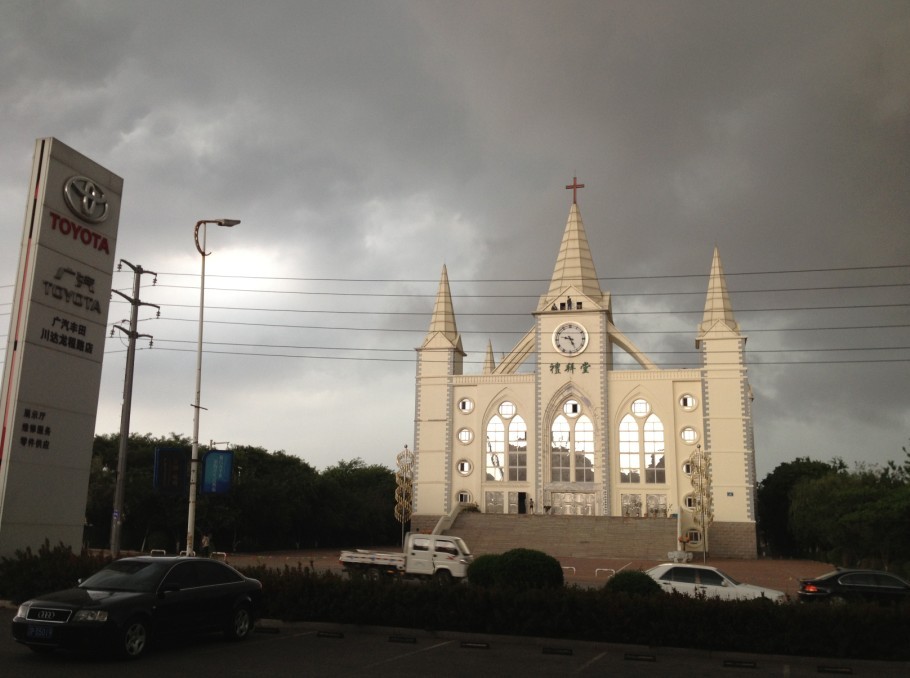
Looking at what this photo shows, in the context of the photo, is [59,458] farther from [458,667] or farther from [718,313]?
[718,313]

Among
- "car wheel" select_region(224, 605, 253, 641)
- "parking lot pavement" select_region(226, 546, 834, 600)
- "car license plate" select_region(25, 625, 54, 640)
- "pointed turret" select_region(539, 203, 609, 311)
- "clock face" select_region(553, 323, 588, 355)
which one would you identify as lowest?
"parking lot pavement" select_region(226, 546, 834, 600)

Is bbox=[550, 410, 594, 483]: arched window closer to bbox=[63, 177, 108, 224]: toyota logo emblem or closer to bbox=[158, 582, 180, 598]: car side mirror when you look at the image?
bbox=[63, 177, 108, 224]: toyota logo emblem

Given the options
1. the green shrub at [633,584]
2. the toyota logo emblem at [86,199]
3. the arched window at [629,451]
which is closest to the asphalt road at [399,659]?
the green shrub at [633,584]

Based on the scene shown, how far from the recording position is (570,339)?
2500 inches

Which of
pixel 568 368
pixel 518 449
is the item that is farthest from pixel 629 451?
pixel 518 449

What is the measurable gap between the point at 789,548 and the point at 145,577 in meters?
70.6

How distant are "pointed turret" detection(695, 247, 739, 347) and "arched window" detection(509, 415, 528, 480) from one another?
14638mm

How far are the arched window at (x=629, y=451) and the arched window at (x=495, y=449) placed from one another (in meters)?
8.93

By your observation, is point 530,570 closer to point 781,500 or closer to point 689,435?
point 689,435

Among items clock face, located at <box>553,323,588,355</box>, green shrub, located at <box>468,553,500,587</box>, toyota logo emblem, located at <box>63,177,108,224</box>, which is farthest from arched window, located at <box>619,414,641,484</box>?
toyota logo emblem, located at <box>63,177,108,224</box>

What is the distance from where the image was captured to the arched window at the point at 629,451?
59.9m

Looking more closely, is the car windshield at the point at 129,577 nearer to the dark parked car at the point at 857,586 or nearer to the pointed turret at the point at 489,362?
the dark parked car at the point at 857,586

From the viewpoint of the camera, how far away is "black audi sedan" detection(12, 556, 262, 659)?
1182 cm

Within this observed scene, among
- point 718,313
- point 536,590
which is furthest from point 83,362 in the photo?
point 718,313
